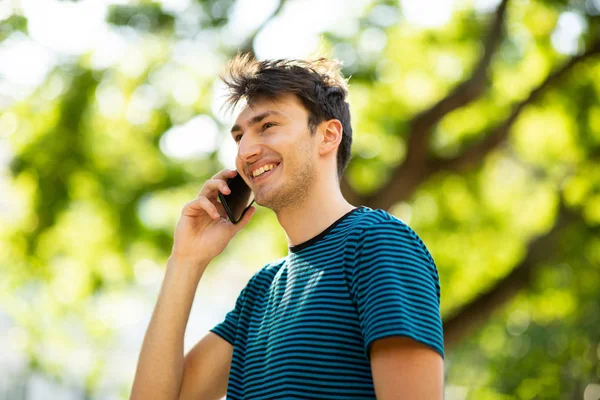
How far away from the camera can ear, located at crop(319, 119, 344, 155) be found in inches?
97.4

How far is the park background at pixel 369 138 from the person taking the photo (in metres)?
Answer: 8.77

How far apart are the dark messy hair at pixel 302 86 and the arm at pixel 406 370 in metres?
0.93

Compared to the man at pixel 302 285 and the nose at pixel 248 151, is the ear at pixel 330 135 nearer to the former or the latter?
the man at pixel 302 285

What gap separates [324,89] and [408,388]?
1.20 m

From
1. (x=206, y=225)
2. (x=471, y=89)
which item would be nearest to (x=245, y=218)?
(x=206, y=225)

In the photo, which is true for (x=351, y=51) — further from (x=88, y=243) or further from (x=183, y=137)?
(x=88, y=243)

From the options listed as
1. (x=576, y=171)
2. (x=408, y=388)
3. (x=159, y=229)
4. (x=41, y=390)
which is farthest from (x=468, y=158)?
(x=41, y=390)

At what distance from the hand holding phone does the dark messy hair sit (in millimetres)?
306

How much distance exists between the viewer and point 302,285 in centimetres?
212

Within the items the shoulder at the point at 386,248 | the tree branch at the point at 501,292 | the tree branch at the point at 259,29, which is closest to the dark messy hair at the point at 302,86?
the shoulder at the point at 386,248

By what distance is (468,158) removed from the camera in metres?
8.62

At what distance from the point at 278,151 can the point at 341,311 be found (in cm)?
65

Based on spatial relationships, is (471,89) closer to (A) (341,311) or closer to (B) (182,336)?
(B) (182,336)

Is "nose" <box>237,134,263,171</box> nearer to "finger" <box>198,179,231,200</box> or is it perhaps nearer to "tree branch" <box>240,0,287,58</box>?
"finger" <box>198,179,231,200</box>
